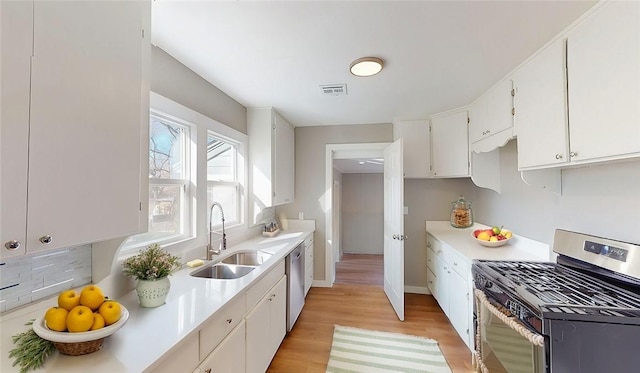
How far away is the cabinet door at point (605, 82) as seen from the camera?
1095 millimetres

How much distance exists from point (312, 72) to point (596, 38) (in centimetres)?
163

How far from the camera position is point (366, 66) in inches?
73.0

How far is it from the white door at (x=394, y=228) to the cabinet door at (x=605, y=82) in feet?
4.69

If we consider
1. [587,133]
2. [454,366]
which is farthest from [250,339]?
[587,133]

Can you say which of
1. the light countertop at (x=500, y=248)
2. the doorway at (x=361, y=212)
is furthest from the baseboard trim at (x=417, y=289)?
the doorway at (x=361, y=212)

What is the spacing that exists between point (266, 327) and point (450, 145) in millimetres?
2737

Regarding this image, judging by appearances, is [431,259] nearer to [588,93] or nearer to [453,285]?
[453,285]

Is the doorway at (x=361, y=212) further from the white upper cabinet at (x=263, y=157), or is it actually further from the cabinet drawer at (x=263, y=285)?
the cabinet drawer at (x=263, y=285)

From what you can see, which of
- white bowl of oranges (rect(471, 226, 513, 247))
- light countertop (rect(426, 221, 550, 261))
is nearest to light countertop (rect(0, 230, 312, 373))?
light countertop (rect(426, 221, 550, 261))

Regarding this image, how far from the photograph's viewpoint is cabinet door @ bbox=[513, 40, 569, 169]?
1476 mm

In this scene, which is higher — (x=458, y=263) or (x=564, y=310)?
(x=564, y=310)

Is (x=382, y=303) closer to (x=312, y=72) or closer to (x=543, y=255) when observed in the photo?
(x=543, y=255)

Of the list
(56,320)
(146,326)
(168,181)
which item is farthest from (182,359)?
(168,181)

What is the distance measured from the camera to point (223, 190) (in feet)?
8.44
